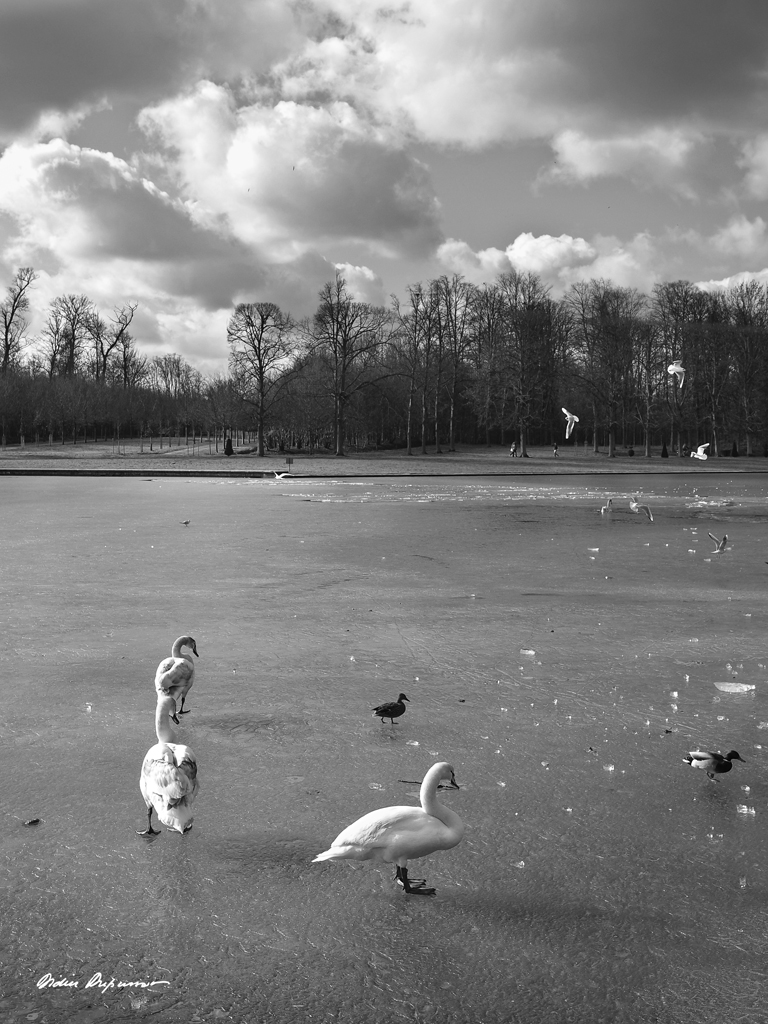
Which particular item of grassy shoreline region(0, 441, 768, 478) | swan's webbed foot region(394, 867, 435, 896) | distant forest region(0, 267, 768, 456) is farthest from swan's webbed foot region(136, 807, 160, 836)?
distant forest region(0, 267, 768, 456)

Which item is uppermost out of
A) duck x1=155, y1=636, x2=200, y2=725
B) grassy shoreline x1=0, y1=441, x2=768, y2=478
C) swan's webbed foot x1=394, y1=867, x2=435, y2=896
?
grassy shoreline x1=0, y1=441, x2=768, y2=478

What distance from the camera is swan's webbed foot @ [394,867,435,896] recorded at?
10.6ft

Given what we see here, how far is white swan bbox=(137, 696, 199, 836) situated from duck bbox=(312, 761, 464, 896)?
2.21ft

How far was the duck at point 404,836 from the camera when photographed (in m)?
3.17

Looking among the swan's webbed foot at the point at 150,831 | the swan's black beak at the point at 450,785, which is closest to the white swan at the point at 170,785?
the swan's webbed foot at the point at 150,831

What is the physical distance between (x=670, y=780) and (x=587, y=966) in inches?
65.8

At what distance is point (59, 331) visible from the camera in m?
93.6

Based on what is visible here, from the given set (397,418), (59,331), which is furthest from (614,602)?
(59,331)

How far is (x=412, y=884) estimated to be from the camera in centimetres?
330

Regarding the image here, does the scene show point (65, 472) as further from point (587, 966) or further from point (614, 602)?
point (587, 966)

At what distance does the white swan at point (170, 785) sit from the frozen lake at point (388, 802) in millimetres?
156

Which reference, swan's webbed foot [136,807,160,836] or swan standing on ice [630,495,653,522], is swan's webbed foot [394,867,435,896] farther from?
swan standing on ice [630,495,653,522]

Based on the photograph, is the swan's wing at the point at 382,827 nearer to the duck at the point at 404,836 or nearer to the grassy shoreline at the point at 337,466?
the duck at the point at 404,836
